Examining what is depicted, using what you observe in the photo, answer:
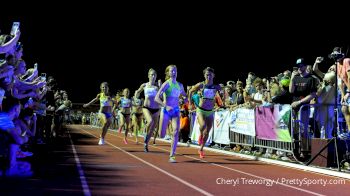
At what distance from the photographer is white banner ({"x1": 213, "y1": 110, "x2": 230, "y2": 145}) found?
15.2 metres

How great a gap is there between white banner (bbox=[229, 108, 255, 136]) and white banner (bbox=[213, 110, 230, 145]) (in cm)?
47

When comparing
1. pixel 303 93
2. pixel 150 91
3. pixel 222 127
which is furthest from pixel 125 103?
pixel 303 93

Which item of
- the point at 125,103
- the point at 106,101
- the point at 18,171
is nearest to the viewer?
the point at 18,171

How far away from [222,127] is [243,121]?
1.82 m

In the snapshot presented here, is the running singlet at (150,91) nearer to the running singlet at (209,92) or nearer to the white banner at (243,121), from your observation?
the running singlet at (209,92)

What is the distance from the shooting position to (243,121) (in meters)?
13.9

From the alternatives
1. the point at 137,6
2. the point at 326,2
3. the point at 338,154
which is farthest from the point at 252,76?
the point at 137,6

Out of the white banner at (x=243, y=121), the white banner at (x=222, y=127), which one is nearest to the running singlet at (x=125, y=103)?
the white banner at (x=222, y=127)

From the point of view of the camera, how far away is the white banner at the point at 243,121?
13.3m

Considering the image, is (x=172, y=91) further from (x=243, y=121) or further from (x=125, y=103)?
(x=125, y=103)

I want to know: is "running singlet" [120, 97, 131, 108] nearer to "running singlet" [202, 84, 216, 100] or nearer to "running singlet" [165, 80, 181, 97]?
"running singlet" [202, 84, 216, 100]

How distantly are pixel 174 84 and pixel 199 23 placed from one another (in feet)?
81.4

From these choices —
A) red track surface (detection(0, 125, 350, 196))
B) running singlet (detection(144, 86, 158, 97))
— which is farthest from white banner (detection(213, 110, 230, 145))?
red track surface (detection(0, 125, 350, 196))

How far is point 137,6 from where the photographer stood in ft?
123
